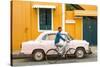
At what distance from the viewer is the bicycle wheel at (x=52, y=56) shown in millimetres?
1641

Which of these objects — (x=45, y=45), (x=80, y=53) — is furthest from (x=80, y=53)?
(x=45, y=45)

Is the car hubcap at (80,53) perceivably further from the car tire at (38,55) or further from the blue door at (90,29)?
the car tire at (38,55)

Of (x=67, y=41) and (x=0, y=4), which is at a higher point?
(x=0, y=4)

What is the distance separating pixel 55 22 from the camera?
5.49 ft

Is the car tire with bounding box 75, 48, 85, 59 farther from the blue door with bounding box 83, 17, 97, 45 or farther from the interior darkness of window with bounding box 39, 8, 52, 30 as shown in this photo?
the interior darkness of window with bounding box 39, 8, 52, 30

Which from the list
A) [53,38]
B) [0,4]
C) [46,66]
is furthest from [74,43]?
[0,4]

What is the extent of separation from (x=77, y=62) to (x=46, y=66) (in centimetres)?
23

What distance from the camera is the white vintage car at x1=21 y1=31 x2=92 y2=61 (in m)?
1.64

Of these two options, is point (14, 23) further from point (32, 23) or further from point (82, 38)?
point (82, 38)

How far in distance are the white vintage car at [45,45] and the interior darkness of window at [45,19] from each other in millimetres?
45

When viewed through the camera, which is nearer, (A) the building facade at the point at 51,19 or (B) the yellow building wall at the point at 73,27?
(A) the building facade at the point at 51,19

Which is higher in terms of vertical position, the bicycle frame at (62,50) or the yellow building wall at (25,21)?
the yellow building wall at (25,21)

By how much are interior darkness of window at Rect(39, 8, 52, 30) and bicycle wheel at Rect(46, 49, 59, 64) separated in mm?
171

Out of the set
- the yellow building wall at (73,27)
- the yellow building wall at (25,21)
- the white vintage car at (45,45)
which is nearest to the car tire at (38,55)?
the white vintage car at (45,45)
